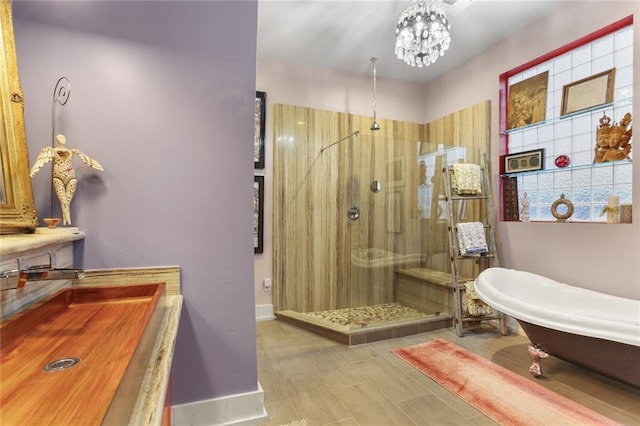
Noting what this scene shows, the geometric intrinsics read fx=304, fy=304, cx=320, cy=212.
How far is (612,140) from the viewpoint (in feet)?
8.14

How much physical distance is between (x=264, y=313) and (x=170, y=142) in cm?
247

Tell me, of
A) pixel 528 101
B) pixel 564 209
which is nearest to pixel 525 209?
pixel 564 209

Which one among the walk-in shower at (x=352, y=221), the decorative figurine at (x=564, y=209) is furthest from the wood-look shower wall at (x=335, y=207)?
the decorative figurine at (x=564, y=209)

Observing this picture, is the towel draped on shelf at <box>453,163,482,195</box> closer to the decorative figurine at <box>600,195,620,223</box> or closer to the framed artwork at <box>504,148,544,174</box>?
the framed artwork at <box>504,148,544,174</box>

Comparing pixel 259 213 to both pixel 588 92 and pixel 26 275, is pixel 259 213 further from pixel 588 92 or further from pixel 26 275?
pixel 588 92

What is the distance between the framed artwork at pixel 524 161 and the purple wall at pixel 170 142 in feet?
9.25

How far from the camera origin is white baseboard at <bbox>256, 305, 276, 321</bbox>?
11.6 ft

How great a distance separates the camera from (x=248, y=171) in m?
1.80

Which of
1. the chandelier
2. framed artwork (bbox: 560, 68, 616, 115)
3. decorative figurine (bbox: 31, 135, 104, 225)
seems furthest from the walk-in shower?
decorative figurine (bbox: 31, 135, 104, 225)

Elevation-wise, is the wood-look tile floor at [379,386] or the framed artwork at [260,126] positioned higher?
the framed artwork at [260,126]

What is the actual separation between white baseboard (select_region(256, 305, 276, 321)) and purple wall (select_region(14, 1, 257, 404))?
1740mm

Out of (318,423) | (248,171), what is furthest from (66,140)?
(318,423)

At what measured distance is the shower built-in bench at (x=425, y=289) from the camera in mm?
3342

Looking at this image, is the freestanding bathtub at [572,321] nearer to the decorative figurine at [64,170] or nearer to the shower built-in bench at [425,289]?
the shower built-in bench at [425,289]
